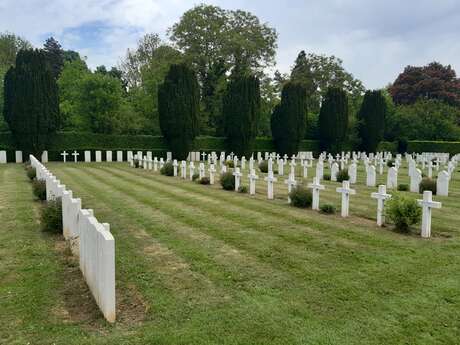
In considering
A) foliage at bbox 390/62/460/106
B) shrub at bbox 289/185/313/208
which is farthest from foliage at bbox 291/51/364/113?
shrub at bbox 289/185/313/208

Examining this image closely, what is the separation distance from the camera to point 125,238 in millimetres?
6996

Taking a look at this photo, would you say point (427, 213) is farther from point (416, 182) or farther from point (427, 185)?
point (416, 182)

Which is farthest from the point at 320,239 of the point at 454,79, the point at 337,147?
the point at 454,79

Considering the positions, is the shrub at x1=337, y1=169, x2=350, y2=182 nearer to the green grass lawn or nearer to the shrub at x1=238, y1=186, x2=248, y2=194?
the shrub at x1=238, y1=186, x2=248, y2=194

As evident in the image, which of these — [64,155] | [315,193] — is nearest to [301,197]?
[315,193]

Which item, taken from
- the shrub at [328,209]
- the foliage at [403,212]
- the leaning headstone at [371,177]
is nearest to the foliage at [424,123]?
the leaning headstone at [371,177]

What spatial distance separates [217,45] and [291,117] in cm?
1103

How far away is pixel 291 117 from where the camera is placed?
34.6 m

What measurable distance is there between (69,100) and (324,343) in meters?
42.6

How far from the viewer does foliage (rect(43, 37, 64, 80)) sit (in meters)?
62.7

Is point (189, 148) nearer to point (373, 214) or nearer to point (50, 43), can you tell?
point (373, 214)

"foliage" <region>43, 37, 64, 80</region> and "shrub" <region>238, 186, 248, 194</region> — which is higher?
"foliage" <region>43, 37, 64, 80</region>

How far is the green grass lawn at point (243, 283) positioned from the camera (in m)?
3.75

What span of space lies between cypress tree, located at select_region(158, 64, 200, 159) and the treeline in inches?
2.8
